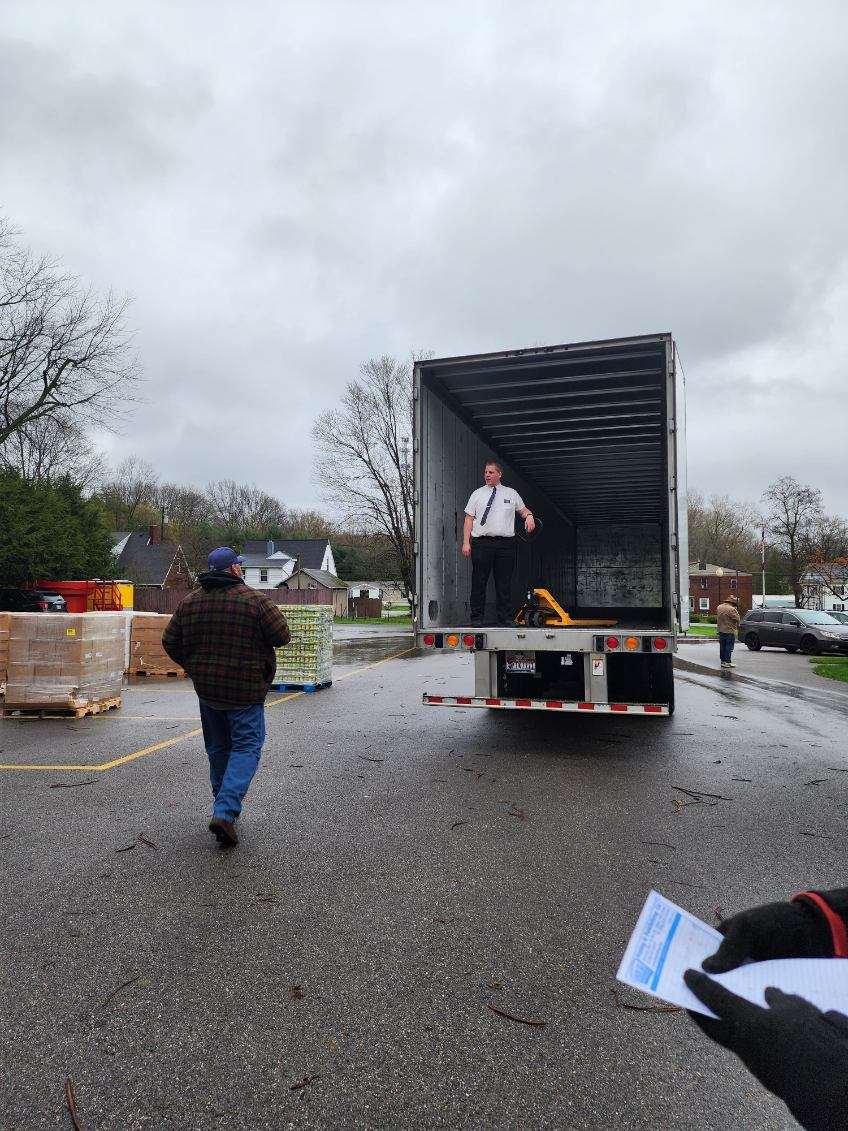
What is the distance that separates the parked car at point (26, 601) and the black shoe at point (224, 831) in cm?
2641

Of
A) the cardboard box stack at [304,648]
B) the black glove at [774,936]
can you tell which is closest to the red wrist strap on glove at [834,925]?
the black glove at [774,936]

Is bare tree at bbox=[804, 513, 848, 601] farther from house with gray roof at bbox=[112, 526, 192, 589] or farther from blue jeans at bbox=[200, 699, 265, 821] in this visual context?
blue jeans at bbox=[200, 699, 265, 821]

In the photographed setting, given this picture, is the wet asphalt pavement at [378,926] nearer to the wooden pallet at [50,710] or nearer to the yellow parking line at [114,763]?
the yellow parking line at [114,763]

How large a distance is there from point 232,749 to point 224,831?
0.55m

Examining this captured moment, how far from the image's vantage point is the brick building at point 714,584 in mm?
79500

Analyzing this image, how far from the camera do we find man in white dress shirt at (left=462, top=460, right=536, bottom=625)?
8.20 metres

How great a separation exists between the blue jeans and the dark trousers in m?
4.05

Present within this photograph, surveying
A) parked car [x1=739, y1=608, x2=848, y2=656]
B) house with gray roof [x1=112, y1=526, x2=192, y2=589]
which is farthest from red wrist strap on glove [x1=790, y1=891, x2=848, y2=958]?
house with gray roof [x1=112, y1=526, x2=192, y2=589]

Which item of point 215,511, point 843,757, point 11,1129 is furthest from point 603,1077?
point 215,511

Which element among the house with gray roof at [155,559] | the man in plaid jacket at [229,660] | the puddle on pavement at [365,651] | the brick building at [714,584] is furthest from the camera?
the brick building at [714,584]

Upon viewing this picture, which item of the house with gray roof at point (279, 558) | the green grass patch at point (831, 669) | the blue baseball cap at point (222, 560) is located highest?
the house with gray roof at point (279, 558)

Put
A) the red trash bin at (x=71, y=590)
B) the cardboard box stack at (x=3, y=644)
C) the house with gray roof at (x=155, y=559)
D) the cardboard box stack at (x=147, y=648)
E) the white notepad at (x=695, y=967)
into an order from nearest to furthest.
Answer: the white notepad at (x=695, y=967) → the cardboard box stack at (x=3, y=644) → the cardboard box stack at (x=147, y=648) → the red trash bin at (x=71, y=590) → the house with gray roof at (x=155, y=559)

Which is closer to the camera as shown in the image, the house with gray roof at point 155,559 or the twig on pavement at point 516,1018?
the twig on pavement at point 516,1018

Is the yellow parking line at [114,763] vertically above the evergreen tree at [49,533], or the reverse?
the evergreen tree at [49,533]
